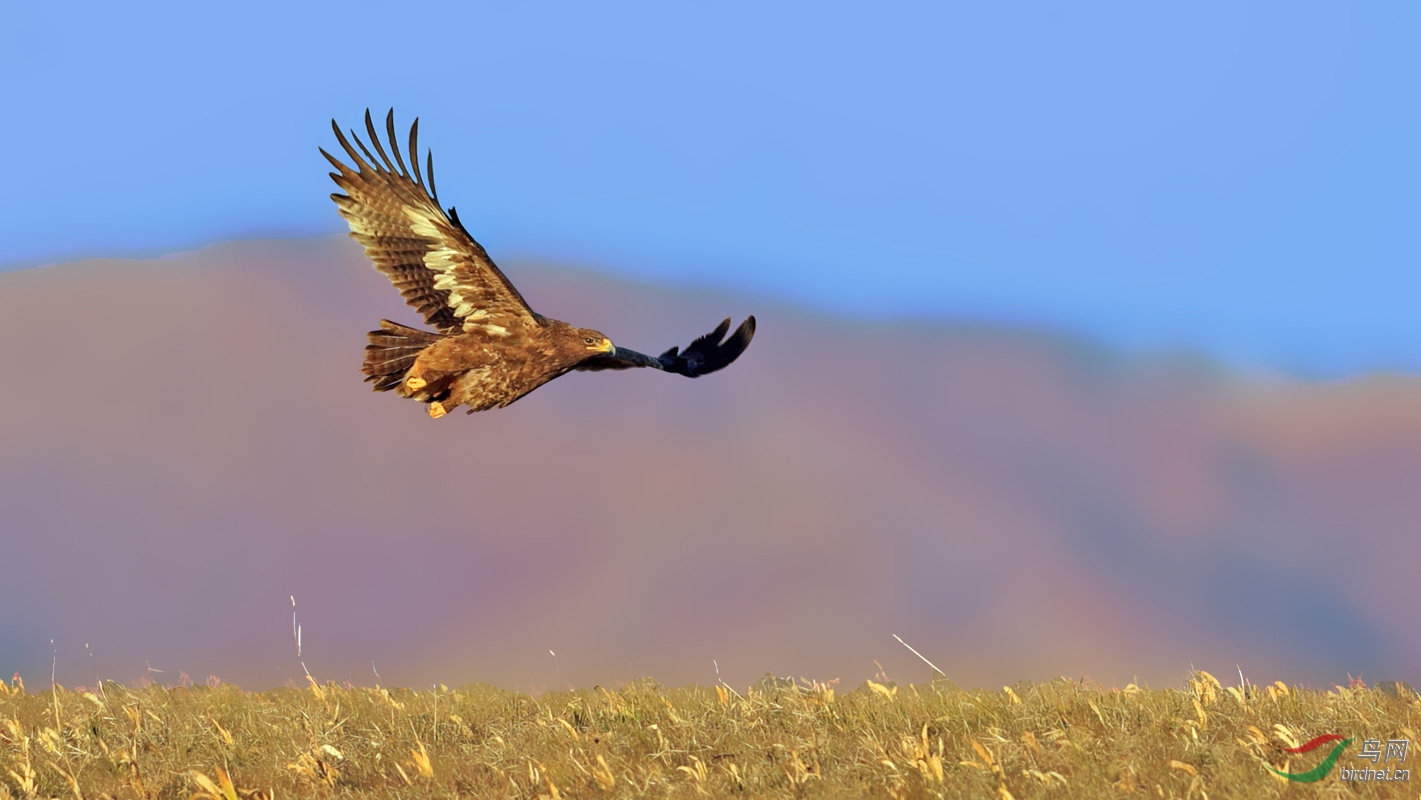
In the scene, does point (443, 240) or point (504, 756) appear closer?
point (504, 756)

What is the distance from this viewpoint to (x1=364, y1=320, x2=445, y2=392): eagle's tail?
999cm

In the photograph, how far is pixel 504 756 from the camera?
26.2ft

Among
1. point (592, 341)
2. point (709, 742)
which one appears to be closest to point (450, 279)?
point (592, 341)

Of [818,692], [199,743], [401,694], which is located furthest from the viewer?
[401,694]

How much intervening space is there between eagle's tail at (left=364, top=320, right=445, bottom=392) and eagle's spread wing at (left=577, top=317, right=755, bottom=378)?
67.6 inches

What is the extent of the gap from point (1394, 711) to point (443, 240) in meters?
8.44

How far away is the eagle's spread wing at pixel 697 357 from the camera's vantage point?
443 inches

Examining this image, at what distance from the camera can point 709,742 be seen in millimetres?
8289

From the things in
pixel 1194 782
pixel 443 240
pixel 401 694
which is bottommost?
pixel 401 694

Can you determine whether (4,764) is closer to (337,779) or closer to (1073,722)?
(337,779)

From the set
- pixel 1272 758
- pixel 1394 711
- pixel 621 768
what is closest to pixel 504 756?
pixel 621 768

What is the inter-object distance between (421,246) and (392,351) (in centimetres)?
98

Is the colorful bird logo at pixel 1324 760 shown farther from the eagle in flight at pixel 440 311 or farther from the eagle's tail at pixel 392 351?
the eagle's tail at pixel 392 351

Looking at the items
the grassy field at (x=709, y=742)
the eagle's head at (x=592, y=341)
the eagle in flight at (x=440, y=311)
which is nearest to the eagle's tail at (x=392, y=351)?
the eagle in flight at (x=440, y=311)
